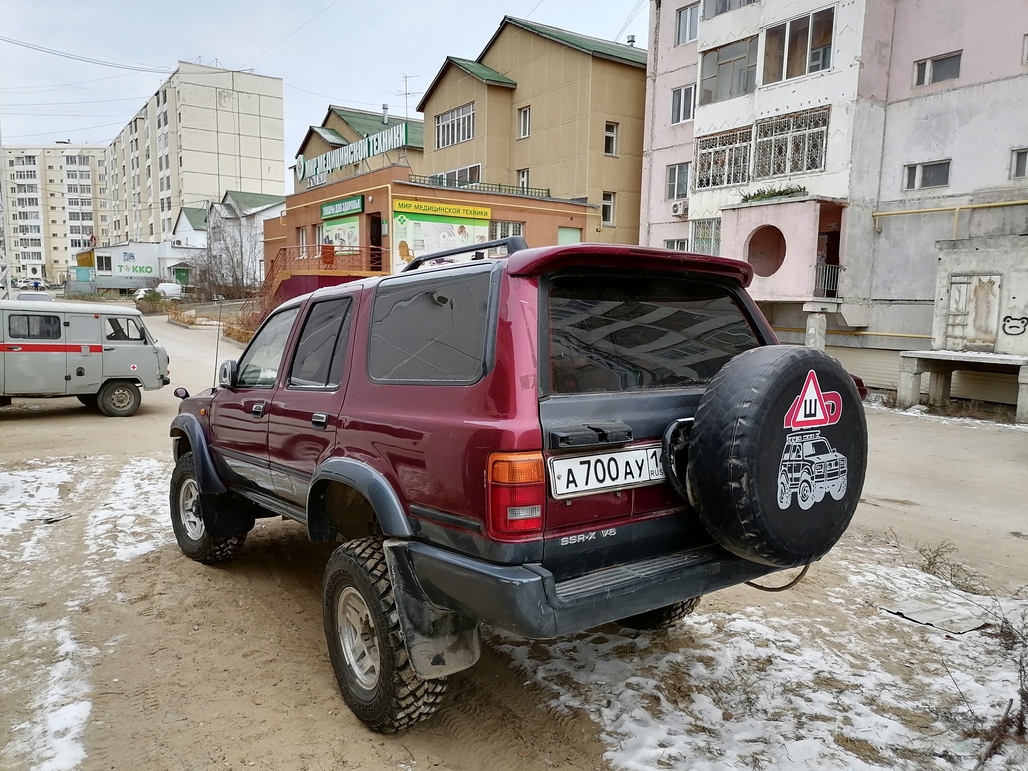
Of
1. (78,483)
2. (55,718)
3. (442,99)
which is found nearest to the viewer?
(55,718)

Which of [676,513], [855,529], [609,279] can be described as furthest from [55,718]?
[855,529]

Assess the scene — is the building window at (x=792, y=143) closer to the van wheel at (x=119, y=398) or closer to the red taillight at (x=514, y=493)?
the van wheel at (x=119, y=398)

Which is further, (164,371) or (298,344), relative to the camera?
(164,371)

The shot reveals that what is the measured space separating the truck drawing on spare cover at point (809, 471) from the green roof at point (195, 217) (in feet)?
228

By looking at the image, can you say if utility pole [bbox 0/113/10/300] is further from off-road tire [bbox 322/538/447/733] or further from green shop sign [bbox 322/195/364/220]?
off-road tire [bbox 322/538/447/733]

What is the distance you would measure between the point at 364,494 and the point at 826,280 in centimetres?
1976

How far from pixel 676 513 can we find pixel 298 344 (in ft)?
7.89

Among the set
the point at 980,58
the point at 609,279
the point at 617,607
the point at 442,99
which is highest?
the point at 442,99

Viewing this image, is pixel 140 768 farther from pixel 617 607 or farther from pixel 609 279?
pixel 609 279

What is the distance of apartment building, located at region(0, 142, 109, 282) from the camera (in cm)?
10400

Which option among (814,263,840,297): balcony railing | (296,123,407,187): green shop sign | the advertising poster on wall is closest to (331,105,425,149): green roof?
(296,123,407,187): green shop sign

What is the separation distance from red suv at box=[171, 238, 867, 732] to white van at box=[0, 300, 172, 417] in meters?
10.6

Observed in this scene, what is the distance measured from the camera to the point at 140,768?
2.81 metres

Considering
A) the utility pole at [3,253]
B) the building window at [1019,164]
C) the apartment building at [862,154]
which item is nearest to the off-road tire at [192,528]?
the utility pole at [3,253]
